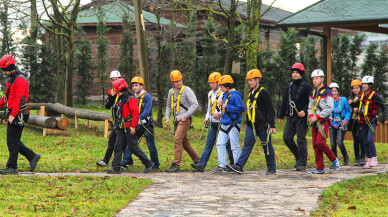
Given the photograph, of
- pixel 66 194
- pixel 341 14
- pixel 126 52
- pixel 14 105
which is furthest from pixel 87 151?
pixel 126 52

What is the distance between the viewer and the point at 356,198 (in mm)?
8617

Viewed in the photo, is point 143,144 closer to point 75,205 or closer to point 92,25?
point 75,205

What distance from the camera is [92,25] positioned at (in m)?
36.8

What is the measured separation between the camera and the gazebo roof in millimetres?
18166

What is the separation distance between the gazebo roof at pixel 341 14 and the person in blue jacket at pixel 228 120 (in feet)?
25.5

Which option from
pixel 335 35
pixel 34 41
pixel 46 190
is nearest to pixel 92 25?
pixel 34 41

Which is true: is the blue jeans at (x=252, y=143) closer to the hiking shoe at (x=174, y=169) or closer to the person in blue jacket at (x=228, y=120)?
the person in blue jacket at (x=228, y=120)

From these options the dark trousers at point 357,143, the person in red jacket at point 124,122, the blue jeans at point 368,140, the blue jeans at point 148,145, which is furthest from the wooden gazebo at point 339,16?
the person in red jacket at point 124,122

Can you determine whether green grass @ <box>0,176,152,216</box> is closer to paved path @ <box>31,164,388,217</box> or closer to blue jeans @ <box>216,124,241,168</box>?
paved path @ <box>31,164,388,217</box>

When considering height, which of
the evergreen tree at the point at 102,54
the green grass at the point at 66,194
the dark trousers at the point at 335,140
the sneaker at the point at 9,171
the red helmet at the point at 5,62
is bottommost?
the green grass at the point at 66,194

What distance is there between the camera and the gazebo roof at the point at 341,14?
18.2 meters

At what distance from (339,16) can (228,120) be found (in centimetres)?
890

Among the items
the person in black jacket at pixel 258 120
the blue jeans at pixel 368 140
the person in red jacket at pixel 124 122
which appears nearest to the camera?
the person in red jacket at pixel 124 122

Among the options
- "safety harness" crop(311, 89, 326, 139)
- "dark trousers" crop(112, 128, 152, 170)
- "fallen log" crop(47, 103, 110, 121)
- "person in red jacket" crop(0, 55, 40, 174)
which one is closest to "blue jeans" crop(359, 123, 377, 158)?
"safety harness" crop(311, 89, 326, 139)
